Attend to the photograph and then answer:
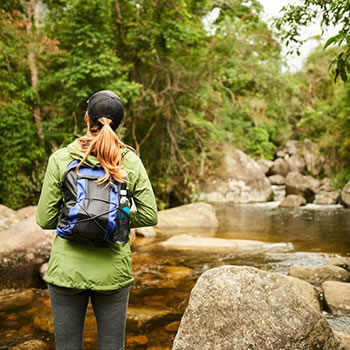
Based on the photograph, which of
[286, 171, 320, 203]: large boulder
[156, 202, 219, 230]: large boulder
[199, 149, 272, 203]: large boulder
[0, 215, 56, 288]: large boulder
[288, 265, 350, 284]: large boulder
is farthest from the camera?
[199, 149, 272, 203]: large boulder

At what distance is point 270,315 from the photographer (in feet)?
9.21

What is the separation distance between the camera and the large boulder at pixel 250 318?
2.73 metres

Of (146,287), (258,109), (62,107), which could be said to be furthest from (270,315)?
(258,109)

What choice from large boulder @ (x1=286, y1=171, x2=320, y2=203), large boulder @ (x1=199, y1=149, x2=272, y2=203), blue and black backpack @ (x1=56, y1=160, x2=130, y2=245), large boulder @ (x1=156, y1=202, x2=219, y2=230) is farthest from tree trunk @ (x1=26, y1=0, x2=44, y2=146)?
large boulder @ (x1=286, y1=171, x2=320, y2=203)

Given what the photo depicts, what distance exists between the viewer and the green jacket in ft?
6.23

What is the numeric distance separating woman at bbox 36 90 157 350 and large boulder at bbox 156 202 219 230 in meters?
9.77

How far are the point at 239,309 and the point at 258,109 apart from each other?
89.1 feet

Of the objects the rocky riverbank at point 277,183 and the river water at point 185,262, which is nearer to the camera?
the river water at point 185,262

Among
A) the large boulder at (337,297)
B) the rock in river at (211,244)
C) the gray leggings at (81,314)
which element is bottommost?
the rock in river at (211,244)

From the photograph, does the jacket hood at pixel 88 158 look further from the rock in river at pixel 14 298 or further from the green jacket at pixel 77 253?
the rock in river at pixel 14 298

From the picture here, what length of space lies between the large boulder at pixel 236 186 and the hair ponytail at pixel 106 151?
1720cm

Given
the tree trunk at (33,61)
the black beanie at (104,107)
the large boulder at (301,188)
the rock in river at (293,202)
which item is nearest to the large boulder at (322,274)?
the black beanie at (104,107)

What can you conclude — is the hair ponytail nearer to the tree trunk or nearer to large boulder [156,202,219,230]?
large boulder [156,202,219,230]

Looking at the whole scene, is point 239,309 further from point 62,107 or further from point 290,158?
point 290,158
